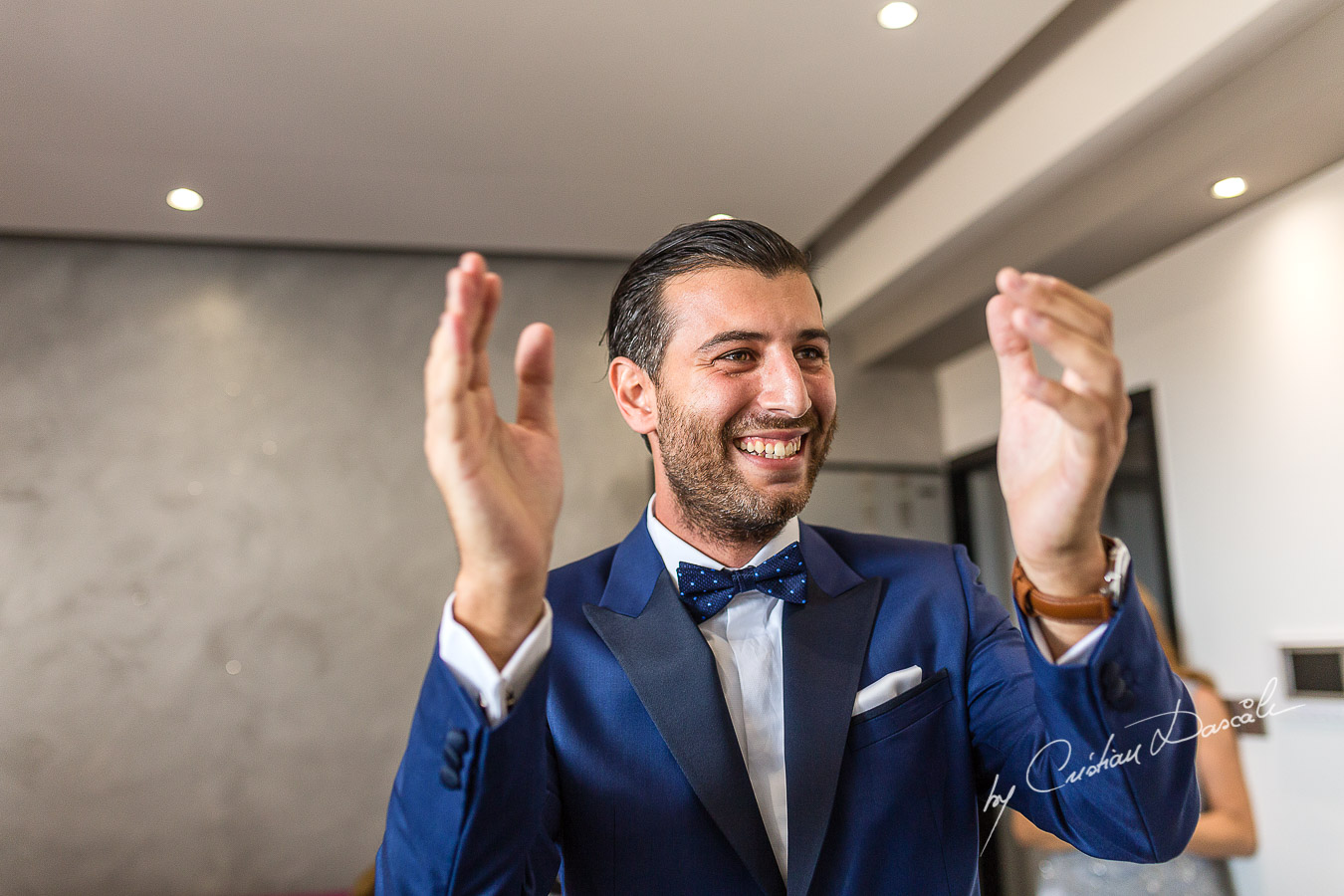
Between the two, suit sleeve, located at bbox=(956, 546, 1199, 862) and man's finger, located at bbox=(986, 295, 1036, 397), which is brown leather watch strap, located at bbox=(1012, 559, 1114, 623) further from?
man's finger, located at bbox=(986, 295, 1036, 397)

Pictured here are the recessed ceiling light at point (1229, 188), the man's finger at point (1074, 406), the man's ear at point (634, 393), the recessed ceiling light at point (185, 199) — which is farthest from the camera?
the recessed ceiling light at point (185, 199)

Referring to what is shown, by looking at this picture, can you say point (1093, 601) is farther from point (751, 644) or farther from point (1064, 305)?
point (751, 644)

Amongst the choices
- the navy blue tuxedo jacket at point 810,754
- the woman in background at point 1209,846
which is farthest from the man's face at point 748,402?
the woman in background at point 1209,846

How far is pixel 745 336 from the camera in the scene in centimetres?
142

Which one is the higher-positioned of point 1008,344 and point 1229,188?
point 1229,188

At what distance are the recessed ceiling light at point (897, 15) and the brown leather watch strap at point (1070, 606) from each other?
2.17 metres

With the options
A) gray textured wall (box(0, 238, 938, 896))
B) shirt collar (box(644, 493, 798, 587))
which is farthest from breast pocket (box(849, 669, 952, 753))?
gray textured wall (box(0, 238, 938, 896))

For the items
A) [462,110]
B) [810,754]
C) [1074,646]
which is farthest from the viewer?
[462,110]

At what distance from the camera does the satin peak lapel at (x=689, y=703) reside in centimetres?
118

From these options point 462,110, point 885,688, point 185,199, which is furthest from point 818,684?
point 185,199

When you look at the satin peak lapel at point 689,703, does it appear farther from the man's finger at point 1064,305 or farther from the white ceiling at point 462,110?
the white ceiling at point 462,110

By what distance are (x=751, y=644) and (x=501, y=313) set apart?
3331 mm

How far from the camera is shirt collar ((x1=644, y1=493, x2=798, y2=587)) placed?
148 centimetres

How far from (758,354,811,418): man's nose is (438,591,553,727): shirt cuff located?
0.53 meters
